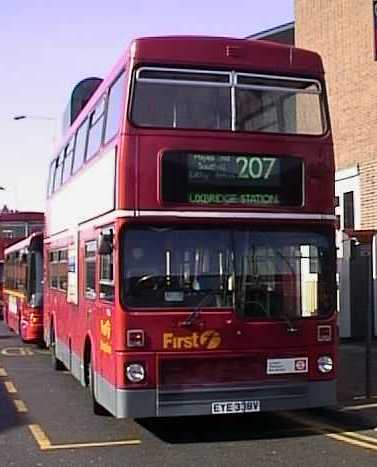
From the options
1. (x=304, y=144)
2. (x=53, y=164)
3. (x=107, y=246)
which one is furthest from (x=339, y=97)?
(x=107, y=246)

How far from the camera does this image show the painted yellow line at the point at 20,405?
11.7 m

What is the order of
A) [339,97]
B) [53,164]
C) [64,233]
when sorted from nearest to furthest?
[64,233]
[53,164]
[339,97]

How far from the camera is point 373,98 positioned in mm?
18141

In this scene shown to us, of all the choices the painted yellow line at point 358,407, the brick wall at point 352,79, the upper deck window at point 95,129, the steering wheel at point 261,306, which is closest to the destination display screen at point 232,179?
the steering wheel at point 261,306

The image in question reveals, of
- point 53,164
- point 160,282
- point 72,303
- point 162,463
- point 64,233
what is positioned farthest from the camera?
point 53,164

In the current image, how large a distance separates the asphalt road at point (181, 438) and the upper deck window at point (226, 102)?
341 cm

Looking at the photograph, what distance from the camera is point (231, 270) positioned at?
9297 millimetres

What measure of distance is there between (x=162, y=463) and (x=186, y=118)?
143 inches

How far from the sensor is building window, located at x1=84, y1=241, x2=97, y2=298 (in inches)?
430

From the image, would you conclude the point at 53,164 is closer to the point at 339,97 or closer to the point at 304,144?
the point at 339,97

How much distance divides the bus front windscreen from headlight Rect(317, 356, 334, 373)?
1.63ft

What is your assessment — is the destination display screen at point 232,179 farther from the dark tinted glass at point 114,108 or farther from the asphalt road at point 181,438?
the asphalt road at point 181,438

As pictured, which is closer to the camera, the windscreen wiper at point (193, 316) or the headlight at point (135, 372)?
the headlight at point (135, 372)

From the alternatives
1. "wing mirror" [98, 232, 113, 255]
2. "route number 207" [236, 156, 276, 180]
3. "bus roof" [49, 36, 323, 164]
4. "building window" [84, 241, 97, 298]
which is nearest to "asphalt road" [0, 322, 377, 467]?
"building window" [84, 241, 97, 298]
